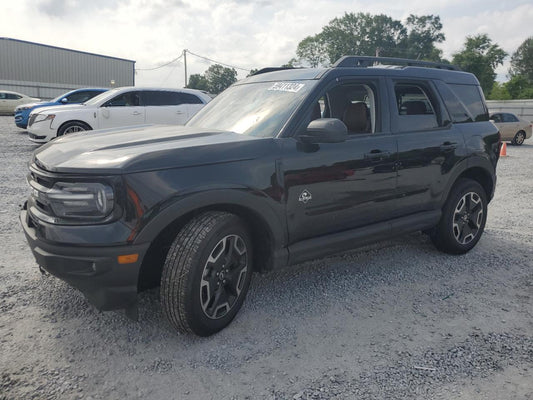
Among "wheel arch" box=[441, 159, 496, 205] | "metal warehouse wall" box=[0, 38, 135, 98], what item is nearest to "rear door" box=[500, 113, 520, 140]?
"wheel arch" box=[441, 159, 496, 205]

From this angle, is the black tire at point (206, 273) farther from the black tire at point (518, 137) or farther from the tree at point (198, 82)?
the tree at point (198, 82)

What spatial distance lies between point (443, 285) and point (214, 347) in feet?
7.36

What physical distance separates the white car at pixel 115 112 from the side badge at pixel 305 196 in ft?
25.3

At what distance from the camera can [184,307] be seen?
281 centimetres

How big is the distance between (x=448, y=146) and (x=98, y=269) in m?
3.48

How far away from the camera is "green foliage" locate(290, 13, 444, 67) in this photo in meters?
77.2

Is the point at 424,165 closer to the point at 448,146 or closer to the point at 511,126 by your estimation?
the point at 448,146

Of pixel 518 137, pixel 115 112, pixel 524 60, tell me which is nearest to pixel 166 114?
pixel 115 112

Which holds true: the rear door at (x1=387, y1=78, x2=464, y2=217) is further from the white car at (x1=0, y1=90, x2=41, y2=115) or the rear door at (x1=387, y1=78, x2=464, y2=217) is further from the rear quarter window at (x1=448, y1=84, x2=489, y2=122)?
the white car at (x1=0, y1=90, x2=41, y2=115)

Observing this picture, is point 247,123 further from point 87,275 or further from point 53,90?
point 53,90

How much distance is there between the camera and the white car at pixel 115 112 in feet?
35.2

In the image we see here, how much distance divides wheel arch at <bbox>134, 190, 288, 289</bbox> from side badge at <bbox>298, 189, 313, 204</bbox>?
10.1 inches

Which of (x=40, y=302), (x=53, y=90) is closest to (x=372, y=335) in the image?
(x=40, y=302)

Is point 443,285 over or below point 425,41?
below
